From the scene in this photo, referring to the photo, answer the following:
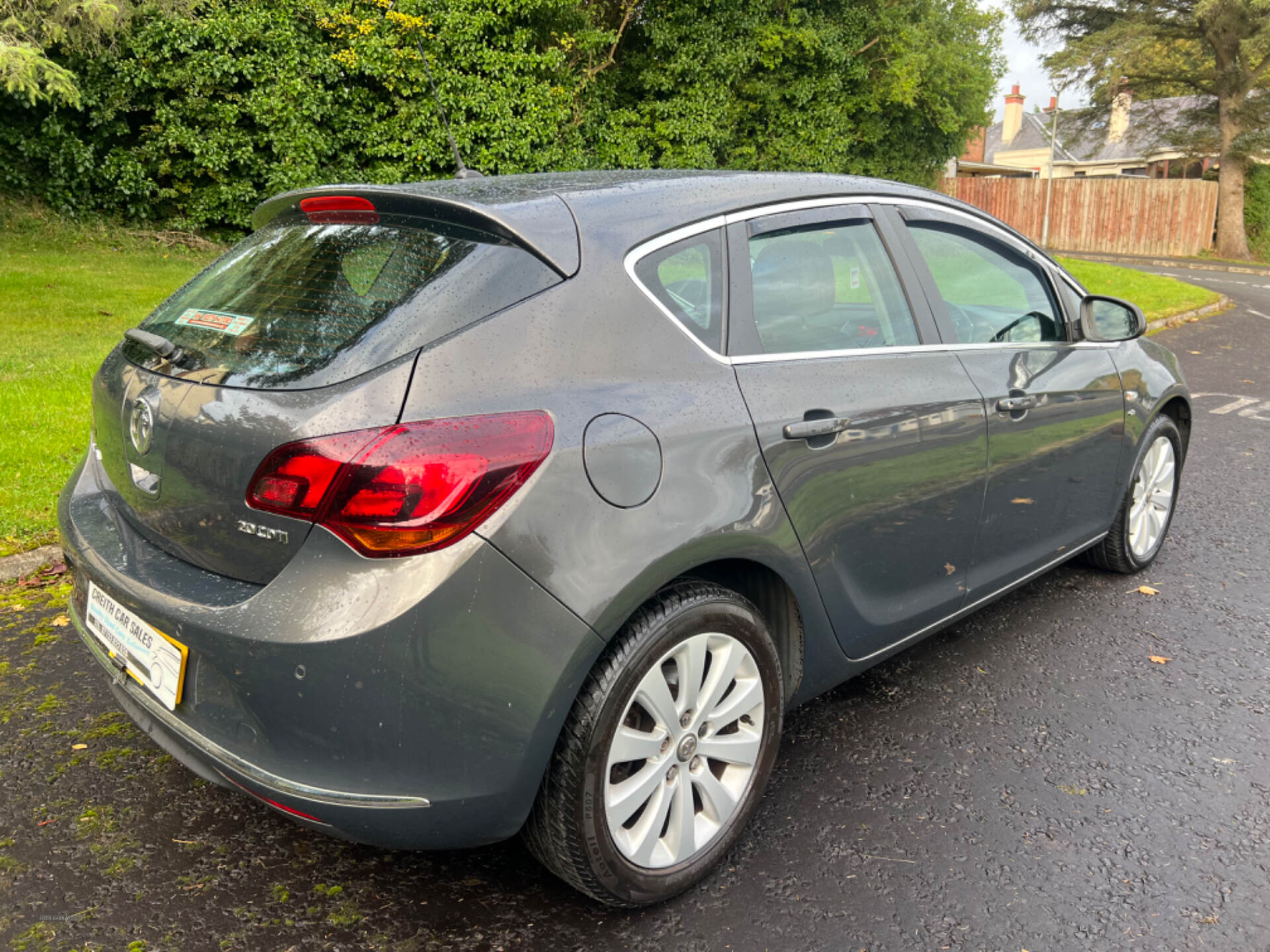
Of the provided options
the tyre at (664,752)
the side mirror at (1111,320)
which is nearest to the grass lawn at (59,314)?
the tyre at (664,752)

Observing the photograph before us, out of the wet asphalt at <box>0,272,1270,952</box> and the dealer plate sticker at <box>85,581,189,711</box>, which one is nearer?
Result: the dealer plate sticker at <box>85,581,189,711</box>

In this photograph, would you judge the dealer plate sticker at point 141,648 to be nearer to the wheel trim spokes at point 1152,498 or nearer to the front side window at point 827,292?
the front side window at point 827,292

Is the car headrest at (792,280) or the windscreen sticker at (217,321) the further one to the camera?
the car headrest at (792,280)

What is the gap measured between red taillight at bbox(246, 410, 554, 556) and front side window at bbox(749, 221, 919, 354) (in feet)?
3.06

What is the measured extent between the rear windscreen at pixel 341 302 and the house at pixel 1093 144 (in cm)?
3700

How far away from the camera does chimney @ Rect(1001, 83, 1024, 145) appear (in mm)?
66250

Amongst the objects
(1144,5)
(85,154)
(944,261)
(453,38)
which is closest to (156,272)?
(85,154)

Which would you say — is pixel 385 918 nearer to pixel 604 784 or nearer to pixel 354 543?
pixel 604 784

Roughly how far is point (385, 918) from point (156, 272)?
1366 cm

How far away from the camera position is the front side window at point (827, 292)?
8.89 ft

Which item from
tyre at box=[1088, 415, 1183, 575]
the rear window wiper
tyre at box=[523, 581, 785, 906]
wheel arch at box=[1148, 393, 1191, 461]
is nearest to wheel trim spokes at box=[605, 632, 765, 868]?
tyre at box=[523, 581, 785, 906]

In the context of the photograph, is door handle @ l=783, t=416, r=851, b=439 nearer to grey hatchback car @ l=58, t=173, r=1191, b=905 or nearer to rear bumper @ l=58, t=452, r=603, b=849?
grey hatchback car @ l=58, t=173, r=1191, b=905

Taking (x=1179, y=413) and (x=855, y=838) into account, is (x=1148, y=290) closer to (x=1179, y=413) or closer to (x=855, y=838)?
(x=1179, y=413)

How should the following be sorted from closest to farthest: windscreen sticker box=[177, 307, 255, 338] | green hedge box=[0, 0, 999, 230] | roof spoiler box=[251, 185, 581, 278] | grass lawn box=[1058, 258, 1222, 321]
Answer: roof spoiler box=[251, 185, 581, 278], windscreen sticker box=[177, 307, 255, 338], grass lawn box=[1058, 258, 1222, 321], green hedge box=[0, 0, 999, 230]
